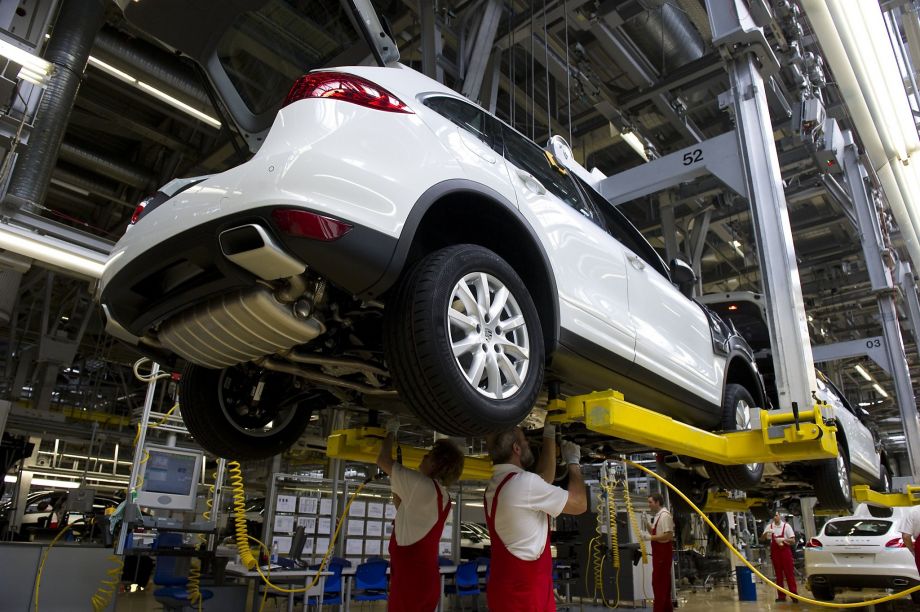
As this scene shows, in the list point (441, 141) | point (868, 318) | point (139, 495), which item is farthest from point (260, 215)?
point (868, 318)

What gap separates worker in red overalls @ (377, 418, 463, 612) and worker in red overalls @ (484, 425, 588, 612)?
377mm

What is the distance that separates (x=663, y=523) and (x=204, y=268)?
22.9 feet

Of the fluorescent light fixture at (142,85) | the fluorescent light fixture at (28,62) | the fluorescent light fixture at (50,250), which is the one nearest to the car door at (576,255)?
the fluorescent light fixture at (28,62)

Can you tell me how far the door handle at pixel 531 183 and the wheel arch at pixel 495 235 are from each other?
23 centimetres

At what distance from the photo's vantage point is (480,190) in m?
2.13

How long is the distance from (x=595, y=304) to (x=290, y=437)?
63.0 inches

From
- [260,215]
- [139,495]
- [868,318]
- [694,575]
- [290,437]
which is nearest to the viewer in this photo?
[260,215]

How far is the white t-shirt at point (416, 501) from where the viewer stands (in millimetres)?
3168

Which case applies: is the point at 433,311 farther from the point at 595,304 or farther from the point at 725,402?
the point at 725,402

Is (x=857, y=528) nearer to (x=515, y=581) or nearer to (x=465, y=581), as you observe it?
(x=465, y=581)

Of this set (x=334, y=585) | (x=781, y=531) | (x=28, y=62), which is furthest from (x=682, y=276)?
(x=781, y=531)

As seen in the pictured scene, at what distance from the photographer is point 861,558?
8102 millimetres

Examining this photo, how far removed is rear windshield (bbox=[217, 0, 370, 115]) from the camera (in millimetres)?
2473

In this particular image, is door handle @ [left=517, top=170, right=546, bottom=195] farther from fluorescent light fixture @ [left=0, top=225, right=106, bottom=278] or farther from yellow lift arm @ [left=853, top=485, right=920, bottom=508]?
yellow lift arm @ [left=853, top=485, right=920, bottom=508]
